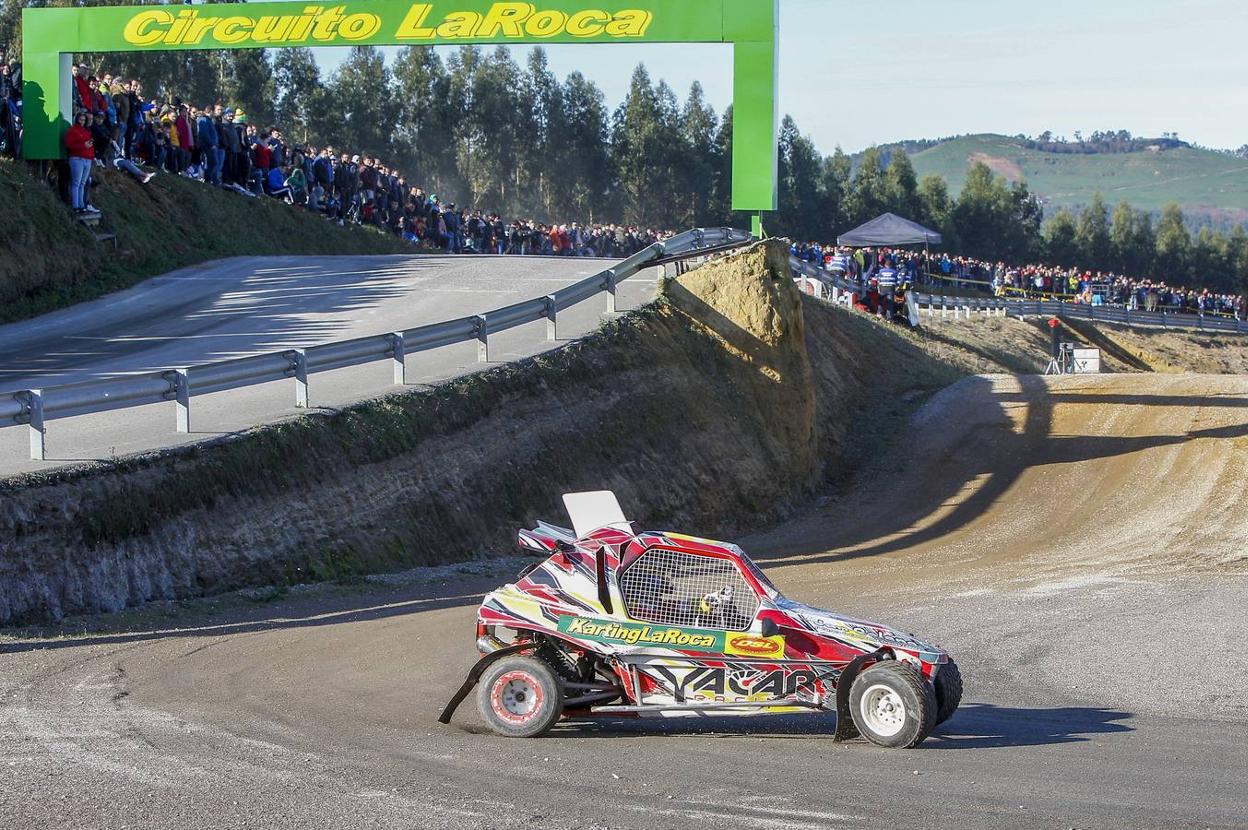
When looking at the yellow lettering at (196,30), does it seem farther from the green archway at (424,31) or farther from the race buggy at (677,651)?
the race buggy at (677,651)

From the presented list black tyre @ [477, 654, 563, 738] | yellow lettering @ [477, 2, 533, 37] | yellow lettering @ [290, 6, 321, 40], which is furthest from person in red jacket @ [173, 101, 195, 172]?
black tyre @ [477, 654, 563, 738]

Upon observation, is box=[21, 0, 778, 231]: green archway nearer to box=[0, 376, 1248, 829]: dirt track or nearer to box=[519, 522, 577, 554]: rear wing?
box=[0, 376, 1248, 829]: dirt track

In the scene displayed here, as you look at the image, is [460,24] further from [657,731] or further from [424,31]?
[657,731]

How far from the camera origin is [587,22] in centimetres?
2681

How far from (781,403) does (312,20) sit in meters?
12.5

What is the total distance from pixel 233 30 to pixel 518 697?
2304 cm

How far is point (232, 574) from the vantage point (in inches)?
535

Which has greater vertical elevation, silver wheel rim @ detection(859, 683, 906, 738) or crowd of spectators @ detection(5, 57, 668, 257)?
crowd of spectators @ detection(5, 57, 668, 257)

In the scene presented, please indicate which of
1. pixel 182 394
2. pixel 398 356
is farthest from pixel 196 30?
pixel 182 394

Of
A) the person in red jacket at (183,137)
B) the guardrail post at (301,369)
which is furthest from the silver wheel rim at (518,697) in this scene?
the person in red jacket at (183,137)

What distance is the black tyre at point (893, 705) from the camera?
858cm

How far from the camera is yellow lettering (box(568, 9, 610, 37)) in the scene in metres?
26.7

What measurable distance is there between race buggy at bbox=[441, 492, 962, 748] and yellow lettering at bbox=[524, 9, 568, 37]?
63.7ft

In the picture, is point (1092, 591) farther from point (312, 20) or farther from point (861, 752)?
point (312, 20)
